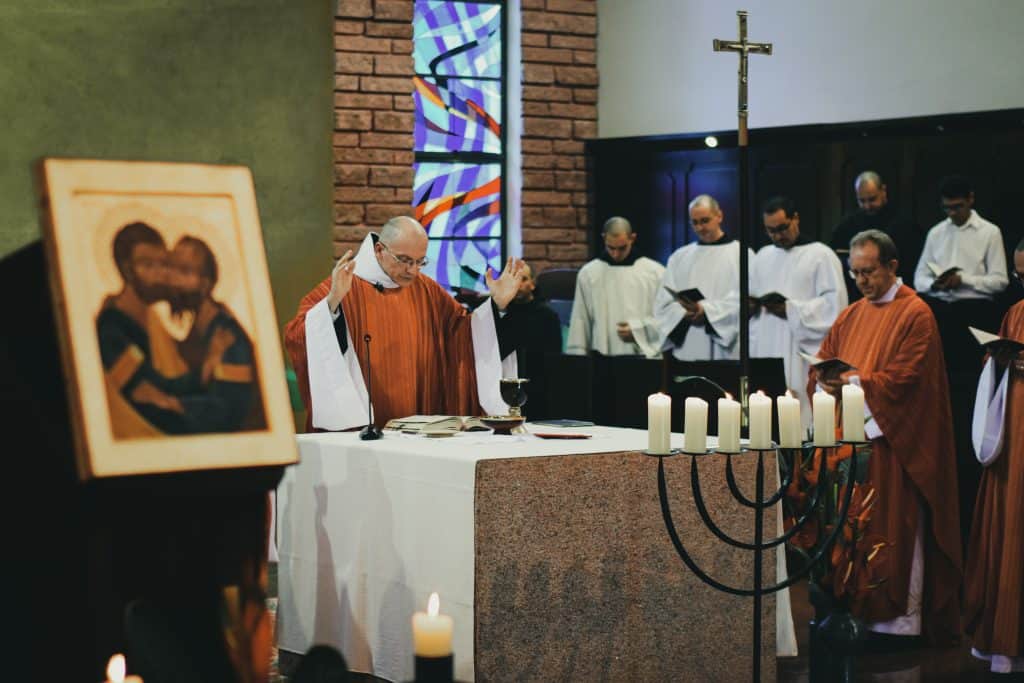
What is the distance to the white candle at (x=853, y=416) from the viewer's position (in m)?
3.46

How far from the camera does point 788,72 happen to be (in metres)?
9.45

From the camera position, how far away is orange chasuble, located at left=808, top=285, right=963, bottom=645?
18.3ft

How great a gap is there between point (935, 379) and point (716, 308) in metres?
2.90

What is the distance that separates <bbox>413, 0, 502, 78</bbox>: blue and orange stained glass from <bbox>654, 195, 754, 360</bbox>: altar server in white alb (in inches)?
84.4

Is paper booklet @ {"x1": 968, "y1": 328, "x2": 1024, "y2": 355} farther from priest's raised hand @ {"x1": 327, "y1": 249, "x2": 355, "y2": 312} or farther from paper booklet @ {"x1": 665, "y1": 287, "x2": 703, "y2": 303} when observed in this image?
paper booklet @ {"x1": 665, "y1": 287, "x2": 703, "y2": 303}

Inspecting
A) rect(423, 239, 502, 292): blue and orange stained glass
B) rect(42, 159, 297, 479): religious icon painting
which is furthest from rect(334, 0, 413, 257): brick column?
rect(42, 159, 297, 479): religious icon painting

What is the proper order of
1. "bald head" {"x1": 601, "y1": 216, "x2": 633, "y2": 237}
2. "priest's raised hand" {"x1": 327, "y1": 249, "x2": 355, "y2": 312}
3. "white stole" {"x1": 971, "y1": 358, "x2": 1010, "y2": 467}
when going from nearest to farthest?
"priest's raised hand" {"x1": 327, "y1": 249, "x2": 355, "y2": 312} → "white stole" {"x1": 971, "y1": 358, "x2": 1010, "y2": 467} → "bald head" {"x1": 601, "y1": 216, "x2": 633, "y2": 237}

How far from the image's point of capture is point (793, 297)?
816cm

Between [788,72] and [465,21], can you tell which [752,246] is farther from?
[465,21]

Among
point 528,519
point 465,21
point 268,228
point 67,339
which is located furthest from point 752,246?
point 67,339

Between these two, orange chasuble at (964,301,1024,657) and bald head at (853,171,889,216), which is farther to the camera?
bald head at (853,171,889,216)

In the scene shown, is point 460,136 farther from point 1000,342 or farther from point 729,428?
point 729,428

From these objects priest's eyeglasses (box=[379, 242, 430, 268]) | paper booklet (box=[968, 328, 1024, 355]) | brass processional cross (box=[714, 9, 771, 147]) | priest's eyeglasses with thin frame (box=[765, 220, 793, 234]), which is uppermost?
brass processional cross (box=[714, 9, 771, 147])

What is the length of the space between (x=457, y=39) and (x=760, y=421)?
6918 mm
